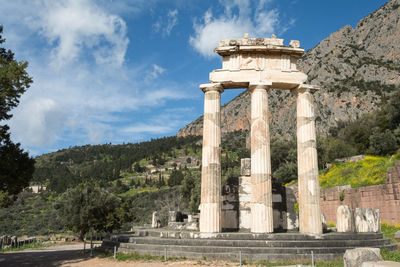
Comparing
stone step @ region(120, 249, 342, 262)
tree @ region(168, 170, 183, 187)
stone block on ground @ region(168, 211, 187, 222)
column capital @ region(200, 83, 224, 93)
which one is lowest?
stone step @ region(120, 249, 342, 262)

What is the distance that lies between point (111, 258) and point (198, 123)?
549 feet

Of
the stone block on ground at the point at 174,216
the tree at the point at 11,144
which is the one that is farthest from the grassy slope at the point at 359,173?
the tree at the point at 11,144

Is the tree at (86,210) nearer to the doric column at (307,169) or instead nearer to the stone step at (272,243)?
the stone step at (272,243)

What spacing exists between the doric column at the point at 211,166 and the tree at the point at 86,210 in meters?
13.1

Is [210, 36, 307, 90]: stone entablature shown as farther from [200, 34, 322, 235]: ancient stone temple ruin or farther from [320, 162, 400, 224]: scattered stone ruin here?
[320, 162, 400, 224]: scattered stone ruin

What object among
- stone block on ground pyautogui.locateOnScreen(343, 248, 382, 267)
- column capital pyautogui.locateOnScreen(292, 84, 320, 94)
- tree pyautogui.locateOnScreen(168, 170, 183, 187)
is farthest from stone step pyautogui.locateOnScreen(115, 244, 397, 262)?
tree pyautogui.locateOnScreen(168, 170, 183, 187)

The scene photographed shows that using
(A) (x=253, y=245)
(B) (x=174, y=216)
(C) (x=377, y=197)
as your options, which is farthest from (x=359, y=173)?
(A) (x=253, y=245)

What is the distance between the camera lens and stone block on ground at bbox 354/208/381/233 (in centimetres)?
1819

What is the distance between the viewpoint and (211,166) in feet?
55.9

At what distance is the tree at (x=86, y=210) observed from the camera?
2683 centimetres

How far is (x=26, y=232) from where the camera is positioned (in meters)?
52.8

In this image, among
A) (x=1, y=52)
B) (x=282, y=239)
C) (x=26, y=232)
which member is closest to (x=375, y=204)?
(x=282, y=239)

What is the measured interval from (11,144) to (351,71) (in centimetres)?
10977

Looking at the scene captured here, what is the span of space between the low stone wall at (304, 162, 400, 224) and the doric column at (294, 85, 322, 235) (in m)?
11.2
